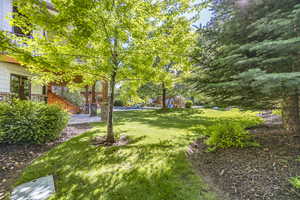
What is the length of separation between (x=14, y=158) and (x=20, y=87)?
22.3 feet

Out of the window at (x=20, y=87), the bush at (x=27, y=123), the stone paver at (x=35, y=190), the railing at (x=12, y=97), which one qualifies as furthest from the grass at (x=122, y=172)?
the window at (x=20, y=87)

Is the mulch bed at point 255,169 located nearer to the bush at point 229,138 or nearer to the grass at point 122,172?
the bush at point 229,138

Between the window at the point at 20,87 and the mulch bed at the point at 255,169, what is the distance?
10.1 meters

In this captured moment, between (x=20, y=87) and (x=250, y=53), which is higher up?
(x=250, y=53)

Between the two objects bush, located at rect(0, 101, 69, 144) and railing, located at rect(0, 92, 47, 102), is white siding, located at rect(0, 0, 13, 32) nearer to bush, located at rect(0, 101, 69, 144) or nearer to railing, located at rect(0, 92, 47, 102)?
railing, located at rect(0, 92, 47, 102)

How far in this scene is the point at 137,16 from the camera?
147 inches

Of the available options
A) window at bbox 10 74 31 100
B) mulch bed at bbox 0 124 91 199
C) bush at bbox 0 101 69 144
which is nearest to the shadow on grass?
mulch bed at bbox 0 124 91 199

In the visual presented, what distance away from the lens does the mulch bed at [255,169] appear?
2.10 meters

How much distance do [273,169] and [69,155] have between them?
181 inches

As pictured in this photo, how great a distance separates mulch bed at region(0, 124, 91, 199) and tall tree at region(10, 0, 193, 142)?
7.77 feet

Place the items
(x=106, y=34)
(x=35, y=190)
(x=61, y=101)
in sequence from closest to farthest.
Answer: (x=35, y=190), (x=106, y=34), (x=61, y=101)

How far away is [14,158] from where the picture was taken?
3.75m

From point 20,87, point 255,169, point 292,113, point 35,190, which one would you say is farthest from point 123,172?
point 20,87

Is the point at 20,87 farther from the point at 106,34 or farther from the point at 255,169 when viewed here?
the point at 255,169
